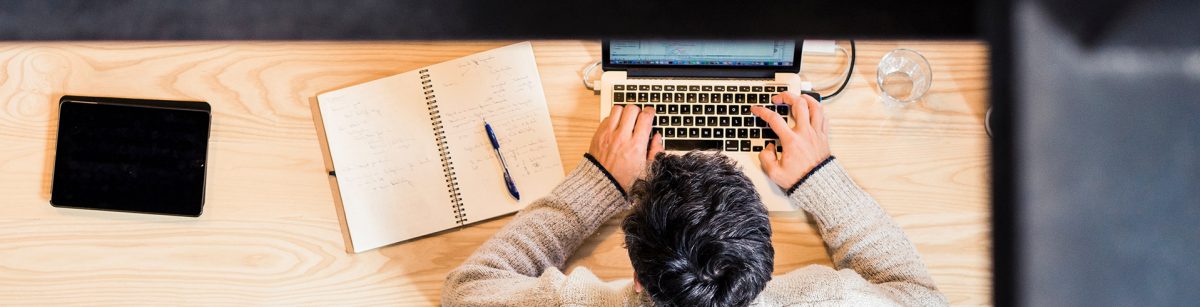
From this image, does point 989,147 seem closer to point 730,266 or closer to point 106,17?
point 106,17

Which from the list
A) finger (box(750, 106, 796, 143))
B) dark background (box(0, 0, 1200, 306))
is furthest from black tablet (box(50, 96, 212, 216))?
dark background (box(0, 0, 1200, 306))

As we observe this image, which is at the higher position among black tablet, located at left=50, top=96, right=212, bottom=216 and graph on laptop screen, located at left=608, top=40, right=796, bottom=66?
graph on laptop screen, located at left=608, top=40, right=796, bottom=66

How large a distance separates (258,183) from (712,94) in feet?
1.89

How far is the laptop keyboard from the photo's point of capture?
99 cm

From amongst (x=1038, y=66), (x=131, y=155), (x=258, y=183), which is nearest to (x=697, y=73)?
(x=258, y=183)

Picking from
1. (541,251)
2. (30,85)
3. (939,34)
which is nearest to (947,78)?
(541,251)

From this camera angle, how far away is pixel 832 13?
4.8 inches

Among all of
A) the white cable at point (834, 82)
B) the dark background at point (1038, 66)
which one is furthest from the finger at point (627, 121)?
the dark background at point (1038, 66)

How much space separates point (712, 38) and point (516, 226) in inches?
34.1

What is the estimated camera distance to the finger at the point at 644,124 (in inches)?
39.1

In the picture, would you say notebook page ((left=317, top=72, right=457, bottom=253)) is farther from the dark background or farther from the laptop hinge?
the dark background

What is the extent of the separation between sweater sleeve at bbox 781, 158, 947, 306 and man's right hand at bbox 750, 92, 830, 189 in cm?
2

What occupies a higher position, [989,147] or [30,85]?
[30,85]

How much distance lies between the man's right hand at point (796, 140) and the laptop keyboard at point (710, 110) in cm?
1
